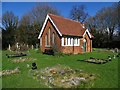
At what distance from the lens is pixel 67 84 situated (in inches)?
442

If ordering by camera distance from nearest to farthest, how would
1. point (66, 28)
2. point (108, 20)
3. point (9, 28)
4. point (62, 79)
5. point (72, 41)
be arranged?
point (62, 79)
point (66, 28)
point (72, 41)
point (9, 28)
point (108, 20)

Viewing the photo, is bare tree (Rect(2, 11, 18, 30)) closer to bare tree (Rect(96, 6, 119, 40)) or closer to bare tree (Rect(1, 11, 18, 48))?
bare tree (Rect(1, 11, 18, 48))

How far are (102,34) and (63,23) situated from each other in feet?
93.1

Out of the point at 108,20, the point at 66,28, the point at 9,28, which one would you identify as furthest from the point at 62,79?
the point at 108,20

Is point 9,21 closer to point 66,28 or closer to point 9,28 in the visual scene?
point 9,28

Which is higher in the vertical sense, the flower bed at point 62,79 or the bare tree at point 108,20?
the bare tree at point 108,20

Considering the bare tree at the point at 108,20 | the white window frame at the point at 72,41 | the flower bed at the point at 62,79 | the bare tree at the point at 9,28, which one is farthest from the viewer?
the bare tree at the point at 108,20

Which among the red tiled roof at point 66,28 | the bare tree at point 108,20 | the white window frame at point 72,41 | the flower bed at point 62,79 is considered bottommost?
the flower bed at point 62,79

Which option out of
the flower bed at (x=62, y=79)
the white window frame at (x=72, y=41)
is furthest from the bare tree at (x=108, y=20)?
the flower bed at (x=62, y=79)

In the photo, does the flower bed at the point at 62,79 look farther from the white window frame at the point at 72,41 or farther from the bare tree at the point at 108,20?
the bare tree at the point at 108,20

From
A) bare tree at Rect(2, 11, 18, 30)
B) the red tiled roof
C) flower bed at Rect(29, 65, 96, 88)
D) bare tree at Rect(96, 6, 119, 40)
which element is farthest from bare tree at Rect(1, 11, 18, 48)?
flower bed at Rect(29, 65, 96, 88)

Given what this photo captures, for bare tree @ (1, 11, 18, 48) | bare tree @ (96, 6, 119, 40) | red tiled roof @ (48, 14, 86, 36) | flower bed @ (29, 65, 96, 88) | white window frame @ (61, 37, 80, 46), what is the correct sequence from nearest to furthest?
flower bed @ (29, 65, 96, 88)
red tiled roof @ (48, 14, 86, 36)
white window frame @ (61, 37, 80, 46)
bare tree @ (1, 11, 18, 48)
bare tree @ (96, 6, 119, 40)

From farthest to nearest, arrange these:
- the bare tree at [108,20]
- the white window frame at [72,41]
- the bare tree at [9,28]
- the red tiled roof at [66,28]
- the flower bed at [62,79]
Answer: the bare tree at [108,20], the bare tree at [9,28], the white window frame at [72,41], the red tiled roof at [66,28], the flower bed at [62,79]

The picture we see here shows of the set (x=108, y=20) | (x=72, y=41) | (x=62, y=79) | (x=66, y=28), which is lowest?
(x=62, y=79)
